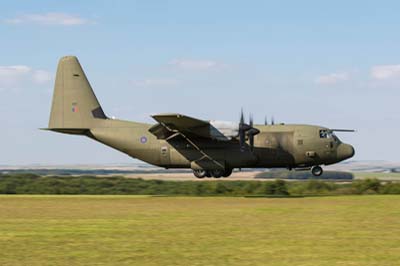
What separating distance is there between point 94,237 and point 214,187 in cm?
2533

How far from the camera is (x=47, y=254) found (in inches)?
610

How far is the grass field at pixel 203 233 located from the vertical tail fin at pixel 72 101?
1397cm

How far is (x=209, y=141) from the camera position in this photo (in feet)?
135

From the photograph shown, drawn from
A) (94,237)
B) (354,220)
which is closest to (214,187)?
Answer: (354,220)

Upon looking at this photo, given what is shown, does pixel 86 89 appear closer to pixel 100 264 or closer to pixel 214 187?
pixel 214 187

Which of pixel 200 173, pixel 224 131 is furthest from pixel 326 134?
pixel 200 173

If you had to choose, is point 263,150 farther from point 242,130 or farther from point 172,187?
point 172,187

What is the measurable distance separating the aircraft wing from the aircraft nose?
320 inches

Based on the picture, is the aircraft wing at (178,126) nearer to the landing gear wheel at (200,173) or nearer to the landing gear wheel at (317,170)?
the landing gear wheel at (200,173)

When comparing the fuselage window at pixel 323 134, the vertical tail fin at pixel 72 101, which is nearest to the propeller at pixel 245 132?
the fuselage window at pixel 323 134

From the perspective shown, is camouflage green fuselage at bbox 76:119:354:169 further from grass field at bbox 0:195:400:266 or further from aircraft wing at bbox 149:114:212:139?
grass field at bbox 0:195:400:266

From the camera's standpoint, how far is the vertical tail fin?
43.4 metres

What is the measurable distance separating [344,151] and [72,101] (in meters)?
17.4

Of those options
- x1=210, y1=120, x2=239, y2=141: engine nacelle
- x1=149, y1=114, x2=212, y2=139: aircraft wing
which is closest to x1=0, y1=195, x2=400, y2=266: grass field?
x1=149, y1=114, x2=212, y2=139: aircraft wing
